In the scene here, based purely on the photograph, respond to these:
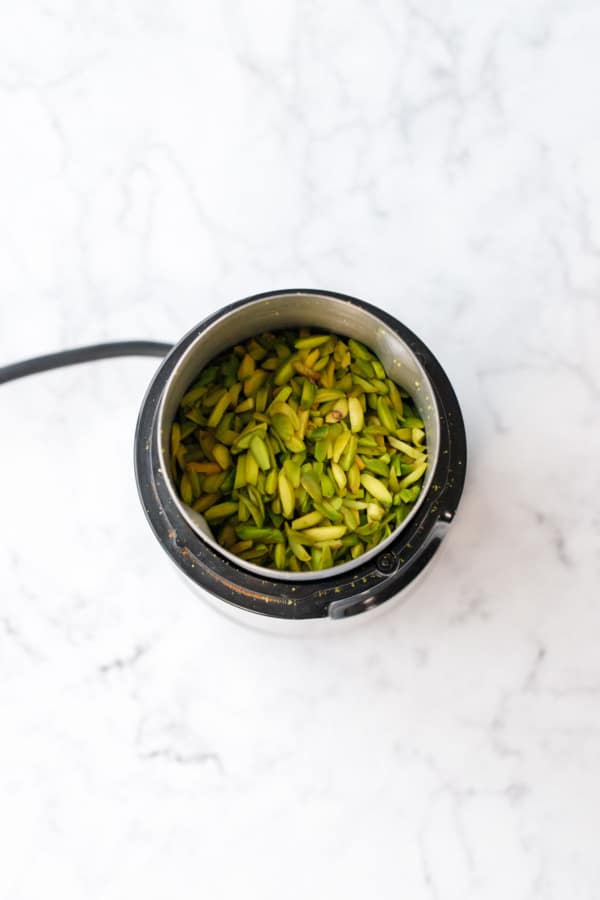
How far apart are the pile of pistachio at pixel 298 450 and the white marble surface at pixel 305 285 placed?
13cm

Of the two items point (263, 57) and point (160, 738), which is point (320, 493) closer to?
point (160, 738)

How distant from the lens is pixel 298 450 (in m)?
0.67

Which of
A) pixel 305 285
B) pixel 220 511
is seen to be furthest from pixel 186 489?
pixel 305 285

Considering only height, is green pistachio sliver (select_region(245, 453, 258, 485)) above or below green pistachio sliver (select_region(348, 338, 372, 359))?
below

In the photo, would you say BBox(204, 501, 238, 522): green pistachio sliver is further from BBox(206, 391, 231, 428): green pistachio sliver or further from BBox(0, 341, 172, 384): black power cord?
BBox(0, 341, 172, 384): black power cord

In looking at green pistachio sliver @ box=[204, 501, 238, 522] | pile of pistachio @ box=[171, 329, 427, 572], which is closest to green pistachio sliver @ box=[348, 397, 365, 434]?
pile of pistachio @ box=[171, 329, 427, 572]

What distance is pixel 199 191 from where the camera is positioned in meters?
0.84

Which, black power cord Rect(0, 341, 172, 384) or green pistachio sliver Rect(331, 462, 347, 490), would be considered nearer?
green pistachio sliver Rect(331, 462, 347, 490)

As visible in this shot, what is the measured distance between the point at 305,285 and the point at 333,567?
12.4 inches

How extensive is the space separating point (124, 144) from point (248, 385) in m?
0.32

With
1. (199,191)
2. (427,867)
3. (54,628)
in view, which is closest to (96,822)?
(54,628)

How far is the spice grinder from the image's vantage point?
2.00 ft

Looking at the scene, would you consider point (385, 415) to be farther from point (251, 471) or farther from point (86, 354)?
point (86, 354)

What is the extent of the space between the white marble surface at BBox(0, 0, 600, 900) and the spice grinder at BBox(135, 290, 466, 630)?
0.13m
